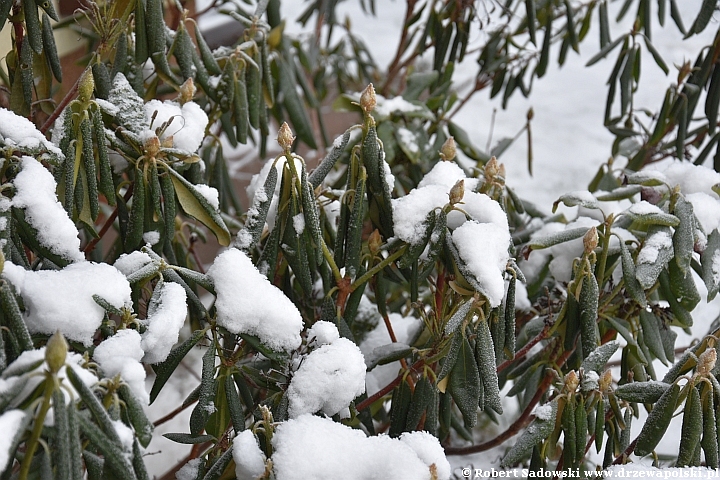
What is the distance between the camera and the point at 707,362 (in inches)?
24.6

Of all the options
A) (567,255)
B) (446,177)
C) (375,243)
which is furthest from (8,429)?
(567,255)

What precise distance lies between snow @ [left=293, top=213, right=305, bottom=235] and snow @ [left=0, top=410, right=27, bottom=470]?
1.07 ft

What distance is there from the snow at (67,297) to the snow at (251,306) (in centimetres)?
9

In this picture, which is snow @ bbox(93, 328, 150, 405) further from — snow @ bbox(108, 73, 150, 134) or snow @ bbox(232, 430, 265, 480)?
snow @ bbox(108, 73, 150, 134)

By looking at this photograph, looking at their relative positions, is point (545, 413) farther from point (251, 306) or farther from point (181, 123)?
point (181, 123)

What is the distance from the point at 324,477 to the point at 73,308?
254 mm

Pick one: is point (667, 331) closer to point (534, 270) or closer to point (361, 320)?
point (534, 270)

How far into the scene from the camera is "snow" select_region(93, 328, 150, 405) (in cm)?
53

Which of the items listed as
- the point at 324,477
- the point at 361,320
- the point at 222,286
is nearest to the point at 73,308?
the point at 222,286

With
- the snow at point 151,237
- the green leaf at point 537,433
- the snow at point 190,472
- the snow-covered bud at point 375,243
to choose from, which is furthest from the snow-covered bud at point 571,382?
the snow at point 151,237

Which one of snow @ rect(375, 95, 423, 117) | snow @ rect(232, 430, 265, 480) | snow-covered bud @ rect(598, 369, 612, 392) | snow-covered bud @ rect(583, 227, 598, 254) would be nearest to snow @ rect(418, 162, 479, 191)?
snow-covered bud @ rect(583, 227, 598, 254)

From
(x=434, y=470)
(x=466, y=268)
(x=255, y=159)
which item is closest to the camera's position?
(x=434, y=470)

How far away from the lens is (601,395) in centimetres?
70

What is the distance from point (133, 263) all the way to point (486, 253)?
0.35 meters
